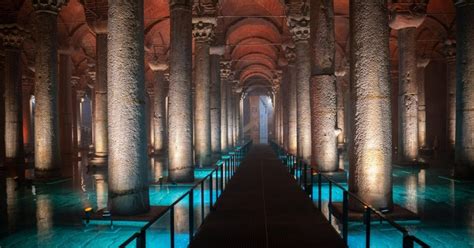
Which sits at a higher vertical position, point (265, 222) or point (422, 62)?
point (422, 62)

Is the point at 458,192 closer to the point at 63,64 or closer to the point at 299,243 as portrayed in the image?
the point at 299,243

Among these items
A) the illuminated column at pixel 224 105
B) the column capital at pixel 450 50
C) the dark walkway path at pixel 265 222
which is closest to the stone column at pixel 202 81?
the dark walkway path at pixel 265 222

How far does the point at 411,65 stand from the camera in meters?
16.1

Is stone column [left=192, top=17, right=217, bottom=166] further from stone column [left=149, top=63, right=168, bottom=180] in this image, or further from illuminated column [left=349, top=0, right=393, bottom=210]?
illuminated column [left=349, top=0, right=393, bottom=210]

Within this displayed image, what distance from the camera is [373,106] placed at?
22.9ft

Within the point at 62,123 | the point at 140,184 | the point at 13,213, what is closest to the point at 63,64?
the point at 62,123

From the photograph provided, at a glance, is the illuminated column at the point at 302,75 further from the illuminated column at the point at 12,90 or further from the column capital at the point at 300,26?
the illuminated column at the point at 12,90

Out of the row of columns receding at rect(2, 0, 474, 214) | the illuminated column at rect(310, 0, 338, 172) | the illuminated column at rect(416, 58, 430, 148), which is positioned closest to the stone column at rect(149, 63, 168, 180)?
the row of columns receding at rect(2, 0, 474, 214)

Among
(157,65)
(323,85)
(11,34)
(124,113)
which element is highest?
(11,34)

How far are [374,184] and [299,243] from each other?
88.6 inches

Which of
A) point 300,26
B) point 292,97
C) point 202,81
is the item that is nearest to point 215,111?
point 292,97

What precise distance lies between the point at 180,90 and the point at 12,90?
9.77 m

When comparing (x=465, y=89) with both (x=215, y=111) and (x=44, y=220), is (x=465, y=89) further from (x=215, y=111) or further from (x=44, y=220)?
(x=44, y=220)

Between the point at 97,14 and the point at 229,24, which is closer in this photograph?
the point at 97,14
